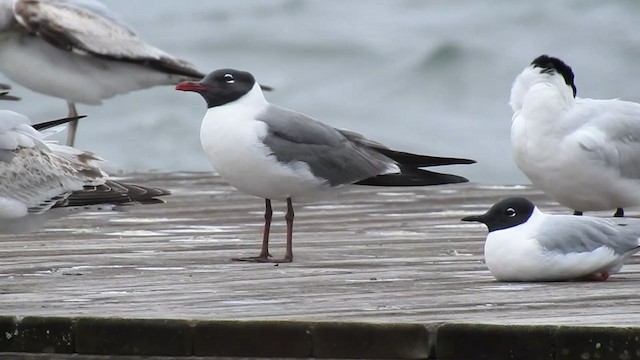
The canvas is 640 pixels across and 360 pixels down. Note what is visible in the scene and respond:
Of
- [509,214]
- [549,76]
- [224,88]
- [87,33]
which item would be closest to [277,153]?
[224,88]

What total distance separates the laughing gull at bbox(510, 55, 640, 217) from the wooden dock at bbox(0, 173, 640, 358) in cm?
44

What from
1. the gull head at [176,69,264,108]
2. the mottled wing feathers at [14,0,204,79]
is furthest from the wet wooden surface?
the mottled wing feathers at [14,0,204,79]

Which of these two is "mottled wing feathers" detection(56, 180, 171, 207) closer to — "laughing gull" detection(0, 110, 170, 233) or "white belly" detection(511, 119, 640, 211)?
"laughing gull" detection(0, 110, 170, 233)

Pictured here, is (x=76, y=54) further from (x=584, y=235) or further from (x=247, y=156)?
(x=584, y=235)

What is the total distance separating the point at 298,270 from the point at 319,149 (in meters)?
0.76

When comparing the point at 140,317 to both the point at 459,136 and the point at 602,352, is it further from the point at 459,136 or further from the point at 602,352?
the point at 459,136

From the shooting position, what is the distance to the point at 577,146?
6645 mm

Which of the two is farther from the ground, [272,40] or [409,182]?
[272,40]

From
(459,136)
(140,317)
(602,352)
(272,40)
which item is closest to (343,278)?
(140,317)

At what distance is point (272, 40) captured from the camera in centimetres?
2627

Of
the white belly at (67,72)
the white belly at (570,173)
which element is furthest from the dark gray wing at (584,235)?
the white belly at (67,72)

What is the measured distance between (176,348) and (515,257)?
140 centimetres

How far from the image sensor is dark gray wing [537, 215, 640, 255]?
17.8 feet

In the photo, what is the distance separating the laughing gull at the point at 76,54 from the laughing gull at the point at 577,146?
16.3 feet
